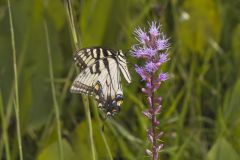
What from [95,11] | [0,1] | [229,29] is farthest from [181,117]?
[0,1]

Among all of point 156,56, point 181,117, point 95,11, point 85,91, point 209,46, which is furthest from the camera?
point 209,46

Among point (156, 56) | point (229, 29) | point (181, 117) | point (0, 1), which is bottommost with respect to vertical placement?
point (181, 117)

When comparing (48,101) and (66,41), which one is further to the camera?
(66,41)

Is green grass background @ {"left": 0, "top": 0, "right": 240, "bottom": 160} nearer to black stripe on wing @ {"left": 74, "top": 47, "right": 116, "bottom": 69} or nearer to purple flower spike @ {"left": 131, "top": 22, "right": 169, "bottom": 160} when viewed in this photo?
black stripe on wing @ {"left": 74, "top": 47, "right": 116, "bottom": 69}

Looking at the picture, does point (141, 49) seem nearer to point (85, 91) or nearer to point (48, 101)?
point (85, 91)

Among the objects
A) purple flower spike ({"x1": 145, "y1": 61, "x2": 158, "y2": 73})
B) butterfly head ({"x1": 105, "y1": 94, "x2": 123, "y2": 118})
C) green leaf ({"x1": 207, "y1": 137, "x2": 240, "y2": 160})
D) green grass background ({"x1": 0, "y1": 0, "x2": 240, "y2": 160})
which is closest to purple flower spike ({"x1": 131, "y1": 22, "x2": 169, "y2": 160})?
purple flower spike ({"x1": 145, "y1": 61, "x2": 158, "y2": 73})

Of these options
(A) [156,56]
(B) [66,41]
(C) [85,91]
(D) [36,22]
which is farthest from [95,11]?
(A) [156,56]

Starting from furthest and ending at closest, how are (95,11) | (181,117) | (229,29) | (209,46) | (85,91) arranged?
(229,29) < (209,46) < (95,11) < (181,117) < (85,91)

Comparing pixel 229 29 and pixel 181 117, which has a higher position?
pixel 229 29
